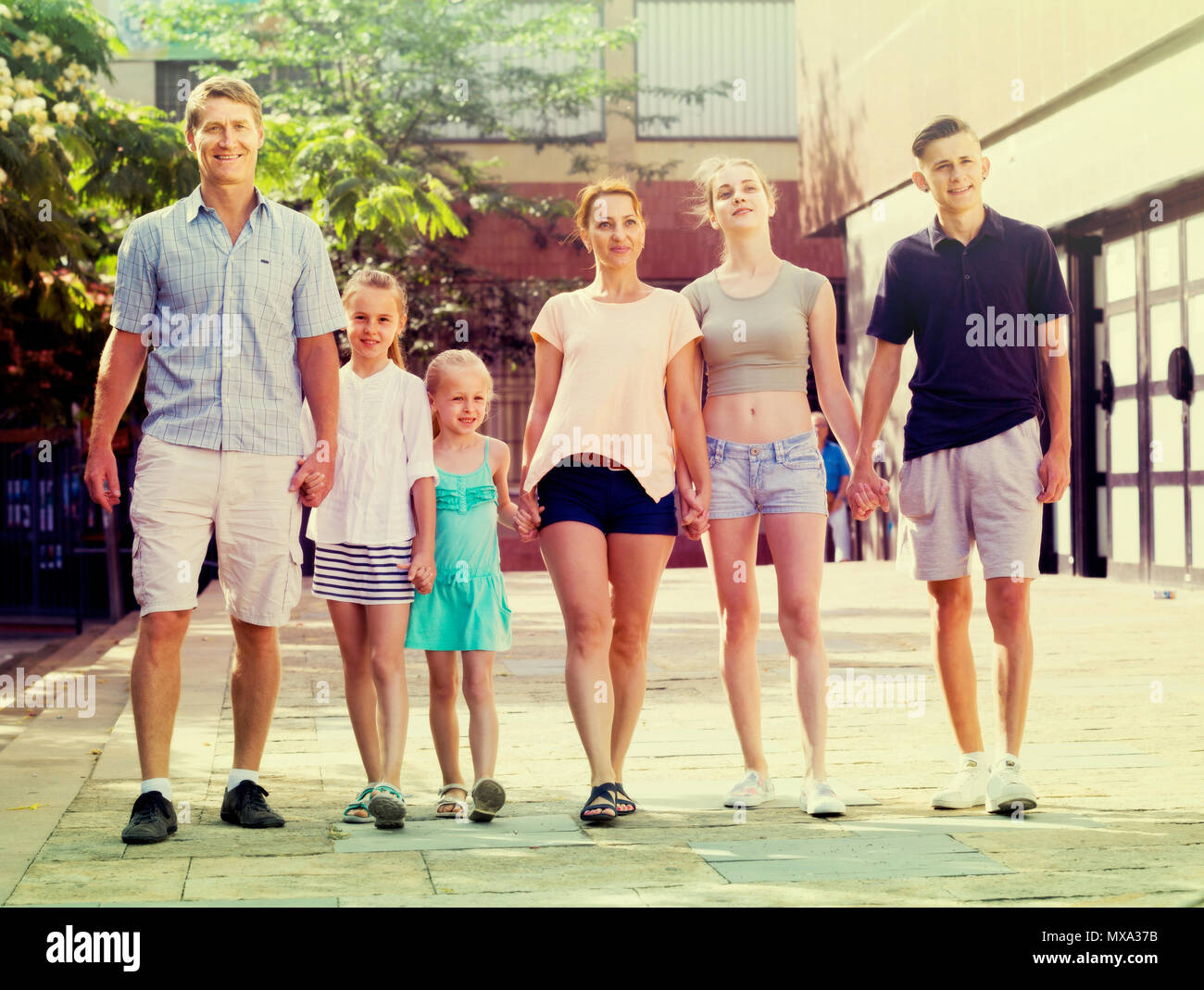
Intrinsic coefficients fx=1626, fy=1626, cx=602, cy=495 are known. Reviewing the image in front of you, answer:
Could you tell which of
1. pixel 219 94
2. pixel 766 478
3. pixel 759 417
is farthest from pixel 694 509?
pixel 219 94

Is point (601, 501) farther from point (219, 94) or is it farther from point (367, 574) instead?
point (219, 94)

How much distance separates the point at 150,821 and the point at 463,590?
3.66ft

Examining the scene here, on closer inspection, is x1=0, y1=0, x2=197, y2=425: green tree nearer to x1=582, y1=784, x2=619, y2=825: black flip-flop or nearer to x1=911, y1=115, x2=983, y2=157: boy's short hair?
x1=911, y1=115, x2=983, y2=157: boy's short hair

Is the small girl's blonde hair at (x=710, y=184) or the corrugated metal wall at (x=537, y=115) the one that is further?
the corrugated metal wall at (x=537, y=115)

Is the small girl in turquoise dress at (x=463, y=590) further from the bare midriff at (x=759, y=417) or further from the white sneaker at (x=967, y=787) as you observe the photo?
the white sneaker at (x=967, y=787)

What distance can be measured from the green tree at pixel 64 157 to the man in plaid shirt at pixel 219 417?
513 centimetres

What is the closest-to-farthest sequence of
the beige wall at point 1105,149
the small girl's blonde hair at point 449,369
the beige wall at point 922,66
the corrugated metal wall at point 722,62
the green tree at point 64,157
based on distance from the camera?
the small girl's blonde hair at point 449,369
the green tree at point 64,157
the beige wall at point 1105,149
the beige wall at point 922,66
the corrugated metal wall at point 722,62

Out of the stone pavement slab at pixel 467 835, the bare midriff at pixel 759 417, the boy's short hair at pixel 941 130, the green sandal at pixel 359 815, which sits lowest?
the stone pavement slab at pixel 467 835

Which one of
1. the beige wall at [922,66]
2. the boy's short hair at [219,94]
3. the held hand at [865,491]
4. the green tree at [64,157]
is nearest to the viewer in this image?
the boy's short hair at [219,94]

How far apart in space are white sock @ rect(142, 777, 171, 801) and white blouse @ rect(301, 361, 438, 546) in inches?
31.9

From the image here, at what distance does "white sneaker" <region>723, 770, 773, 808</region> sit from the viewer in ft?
15.9

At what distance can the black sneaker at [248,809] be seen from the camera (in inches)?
181

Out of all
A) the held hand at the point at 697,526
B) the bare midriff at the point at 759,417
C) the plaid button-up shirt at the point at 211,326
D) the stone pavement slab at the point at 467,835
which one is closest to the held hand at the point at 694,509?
the held hand at the point at 697,526
